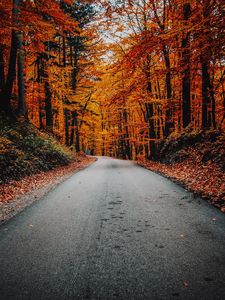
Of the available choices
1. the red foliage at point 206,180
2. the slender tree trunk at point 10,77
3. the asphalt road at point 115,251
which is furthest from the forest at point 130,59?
the asphalt road at point 115,251

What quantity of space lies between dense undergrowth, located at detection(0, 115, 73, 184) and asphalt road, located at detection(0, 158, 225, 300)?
425cm

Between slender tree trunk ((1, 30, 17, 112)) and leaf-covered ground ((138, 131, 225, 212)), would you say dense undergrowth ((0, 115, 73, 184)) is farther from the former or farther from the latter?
leaf-covered ground ((138, 131, 225, 212))

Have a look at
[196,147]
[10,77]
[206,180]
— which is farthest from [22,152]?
[196,147]

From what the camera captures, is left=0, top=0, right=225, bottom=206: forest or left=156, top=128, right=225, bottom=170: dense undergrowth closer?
left=0, top=0, right=225, bottom=206: forest

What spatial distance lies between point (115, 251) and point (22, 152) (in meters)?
9.66

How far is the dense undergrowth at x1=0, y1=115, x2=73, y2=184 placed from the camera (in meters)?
10.4

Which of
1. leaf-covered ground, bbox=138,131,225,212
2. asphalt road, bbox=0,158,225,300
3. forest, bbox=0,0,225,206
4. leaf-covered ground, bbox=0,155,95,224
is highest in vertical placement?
forest, bbox=0,0,225,206

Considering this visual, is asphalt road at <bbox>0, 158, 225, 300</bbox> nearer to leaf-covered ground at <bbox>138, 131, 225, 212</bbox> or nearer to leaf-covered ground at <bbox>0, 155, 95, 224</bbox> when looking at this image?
leaf-covered ground at <bbox>0, 155, 95, 224</bbox>

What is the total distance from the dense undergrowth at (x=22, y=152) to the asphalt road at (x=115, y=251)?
425cm

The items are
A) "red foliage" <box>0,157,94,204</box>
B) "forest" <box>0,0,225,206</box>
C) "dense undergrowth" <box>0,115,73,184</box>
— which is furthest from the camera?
"dense undergrowth" <box>0,115,73,184</box>

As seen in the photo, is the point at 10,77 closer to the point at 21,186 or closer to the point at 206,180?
the point at 21,186

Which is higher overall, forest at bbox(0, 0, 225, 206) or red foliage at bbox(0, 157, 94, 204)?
forest at bbox(0, 0, 225, 206)

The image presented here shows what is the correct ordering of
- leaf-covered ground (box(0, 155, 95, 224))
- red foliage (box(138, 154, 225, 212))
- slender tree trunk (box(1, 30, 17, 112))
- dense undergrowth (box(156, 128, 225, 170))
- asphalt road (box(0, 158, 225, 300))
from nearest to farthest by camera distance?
asphalt road (box(0, 158, 225, 300)), leaf-covered ground (box(0, 155, 95, 224)), red foliage (box(138, 154, 225, 212)), dense undergrowth (box(156, 128, 225, 170)), slender tree trunk (box(1, 30, 17, 112))

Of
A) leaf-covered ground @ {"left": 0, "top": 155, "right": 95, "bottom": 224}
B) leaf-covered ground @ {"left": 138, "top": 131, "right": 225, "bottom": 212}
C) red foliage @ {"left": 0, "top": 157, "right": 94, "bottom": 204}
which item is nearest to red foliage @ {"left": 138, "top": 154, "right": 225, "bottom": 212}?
leaf-covered ground @ {"left": 138, "top": 131, "right": 225, "bottom": 212}
